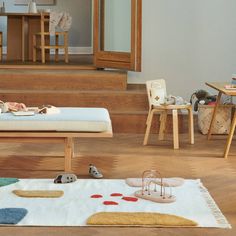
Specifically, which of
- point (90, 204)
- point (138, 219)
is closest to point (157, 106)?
point (90, 204)

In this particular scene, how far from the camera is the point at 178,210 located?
13.8 feet

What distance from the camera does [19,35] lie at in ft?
35.1

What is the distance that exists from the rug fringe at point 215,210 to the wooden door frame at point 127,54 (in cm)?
326

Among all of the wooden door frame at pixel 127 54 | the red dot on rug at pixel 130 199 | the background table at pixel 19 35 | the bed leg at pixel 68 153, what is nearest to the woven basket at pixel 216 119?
the wooden door frame at pixel 127 54

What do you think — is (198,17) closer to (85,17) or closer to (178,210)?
(178,210)

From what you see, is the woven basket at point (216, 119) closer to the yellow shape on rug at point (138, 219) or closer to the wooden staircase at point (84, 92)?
the wooden staircase at point (84, 92)

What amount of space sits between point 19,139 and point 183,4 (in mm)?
3541

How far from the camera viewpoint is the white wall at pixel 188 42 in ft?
26.3

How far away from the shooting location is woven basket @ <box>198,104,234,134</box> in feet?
23.8

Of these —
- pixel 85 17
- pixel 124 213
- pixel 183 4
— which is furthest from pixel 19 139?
pixel 85 17

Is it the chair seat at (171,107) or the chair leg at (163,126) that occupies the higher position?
the chair seat at (171,107)

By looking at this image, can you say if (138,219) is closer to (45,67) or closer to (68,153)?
(68,153)

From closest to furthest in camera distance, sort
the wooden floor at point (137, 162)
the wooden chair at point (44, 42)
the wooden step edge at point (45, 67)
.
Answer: the wooden floor at point (137, 162) → the wooden step edge at point (45, 67) → the wooden chair at point (44, 42)

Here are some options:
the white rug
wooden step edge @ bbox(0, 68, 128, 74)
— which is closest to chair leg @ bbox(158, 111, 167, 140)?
wooden step edge @ bbox(0, 68, 128, 74)
